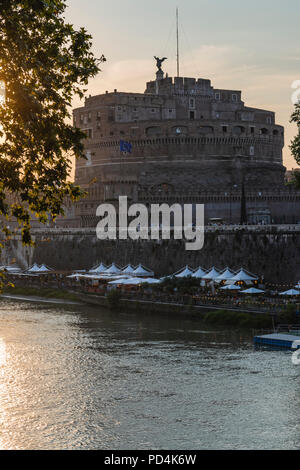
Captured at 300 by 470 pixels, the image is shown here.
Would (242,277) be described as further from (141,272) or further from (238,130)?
(238,130)

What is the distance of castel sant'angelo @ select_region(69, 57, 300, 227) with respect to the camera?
243ft

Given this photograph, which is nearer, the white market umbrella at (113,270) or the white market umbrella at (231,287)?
the white market umbrella at (231,287)

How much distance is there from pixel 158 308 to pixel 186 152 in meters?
39.0

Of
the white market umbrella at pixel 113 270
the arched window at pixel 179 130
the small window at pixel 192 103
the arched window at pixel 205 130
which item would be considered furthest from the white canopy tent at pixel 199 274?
the small window at pixel 192 103

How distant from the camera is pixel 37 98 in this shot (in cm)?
1224

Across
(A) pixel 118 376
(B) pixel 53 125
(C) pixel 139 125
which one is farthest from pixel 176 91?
(B) pixel 53 125

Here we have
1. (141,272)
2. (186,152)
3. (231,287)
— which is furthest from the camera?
(186,152)

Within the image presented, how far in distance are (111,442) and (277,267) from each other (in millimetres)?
33281

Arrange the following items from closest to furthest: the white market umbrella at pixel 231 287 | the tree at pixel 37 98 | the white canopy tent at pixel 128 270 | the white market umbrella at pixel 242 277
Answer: the tree at pixel 37 98 < the white market umbrella at pixel 231 287 < the white market umbrella at pixel 242 277 < the white canopy tent at pixel 128 270

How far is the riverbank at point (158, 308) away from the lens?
4131cm

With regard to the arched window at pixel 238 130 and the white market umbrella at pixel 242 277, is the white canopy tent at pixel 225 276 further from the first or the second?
the arched window at pixel 238 130

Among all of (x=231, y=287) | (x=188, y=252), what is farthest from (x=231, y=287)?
(x=188, y=252)

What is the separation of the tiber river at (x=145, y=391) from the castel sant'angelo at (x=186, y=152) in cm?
3457
